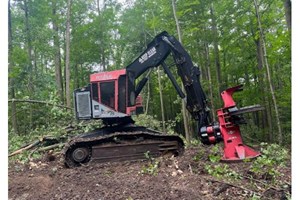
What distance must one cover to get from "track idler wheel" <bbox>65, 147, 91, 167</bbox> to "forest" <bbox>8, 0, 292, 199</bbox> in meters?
1.35

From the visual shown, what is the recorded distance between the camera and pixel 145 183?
4180 mm

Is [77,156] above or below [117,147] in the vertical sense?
below

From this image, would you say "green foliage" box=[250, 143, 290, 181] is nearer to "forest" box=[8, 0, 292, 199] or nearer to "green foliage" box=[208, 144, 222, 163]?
"green foliage" box=[208, 144, 222, 163]

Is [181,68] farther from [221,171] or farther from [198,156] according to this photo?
[221,171]

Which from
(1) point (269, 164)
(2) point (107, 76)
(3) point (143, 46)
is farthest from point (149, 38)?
(1) point (269, 164)

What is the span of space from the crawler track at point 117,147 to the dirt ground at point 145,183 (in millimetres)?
290

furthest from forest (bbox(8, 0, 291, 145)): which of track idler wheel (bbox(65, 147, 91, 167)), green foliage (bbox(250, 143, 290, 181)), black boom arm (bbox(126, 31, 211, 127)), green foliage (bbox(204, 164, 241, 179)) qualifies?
green foliage (bbox(204, 164, 241, 179))

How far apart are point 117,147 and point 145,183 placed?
1.86 metres

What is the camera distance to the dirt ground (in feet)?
12.1

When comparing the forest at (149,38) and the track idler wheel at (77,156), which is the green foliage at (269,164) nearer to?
the track idler wheel at (77,156)

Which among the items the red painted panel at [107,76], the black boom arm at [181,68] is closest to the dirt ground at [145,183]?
the black boom arm at [181,68]

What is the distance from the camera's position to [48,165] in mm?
6047

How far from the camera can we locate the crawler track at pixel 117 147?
5.84 meters

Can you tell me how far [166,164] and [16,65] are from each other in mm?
9774
